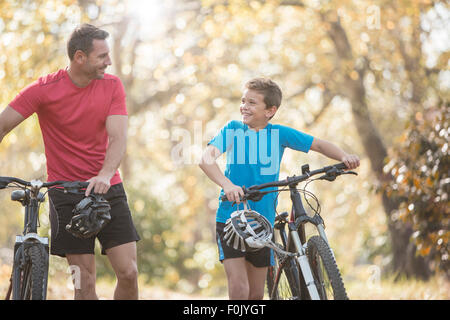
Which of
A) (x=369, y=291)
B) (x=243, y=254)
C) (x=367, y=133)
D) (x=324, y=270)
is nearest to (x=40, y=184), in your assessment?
(x=243, y=254)

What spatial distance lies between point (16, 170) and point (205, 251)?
590cm

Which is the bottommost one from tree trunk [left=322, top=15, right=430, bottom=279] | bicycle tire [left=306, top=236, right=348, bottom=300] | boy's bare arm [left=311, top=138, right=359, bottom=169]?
bicycle tire [left=306, top=236, right=348, bottom=300]

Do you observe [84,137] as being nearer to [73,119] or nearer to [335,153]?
[73,119]

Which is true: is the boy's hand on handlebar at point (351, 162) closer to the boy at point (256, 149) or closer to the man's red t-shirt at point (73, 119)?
the boy at point (256, 149)

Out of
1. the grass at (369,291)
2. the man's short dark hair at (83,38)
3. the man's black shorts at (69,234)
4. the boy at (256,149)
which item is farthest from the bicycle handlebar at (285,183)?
the grass at (369,291)

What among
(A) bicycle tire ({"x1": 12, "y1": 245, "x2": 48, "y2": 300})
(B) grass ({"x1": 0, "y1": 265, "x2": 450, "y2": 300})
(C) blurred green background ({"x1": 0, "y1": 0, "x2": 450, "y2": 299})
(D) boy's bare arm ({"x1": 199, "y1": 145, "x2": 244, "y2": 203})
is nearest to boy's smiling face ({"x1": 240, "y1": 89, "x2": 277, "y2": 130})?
(D) boy's bare arm ({"x1": 199, "y1": 145, "x2": 244, "y2": 203})

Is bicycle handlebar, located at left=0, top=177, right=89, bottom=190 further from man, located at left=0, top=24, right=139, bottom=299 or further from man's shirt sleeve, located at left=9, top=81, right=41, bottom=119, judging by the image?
man's shirt sleeve, located at left=9, top=81, right=41, bottom=119

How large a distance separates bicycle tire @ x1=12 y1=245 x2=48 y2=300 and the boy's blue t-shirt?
1278 mm

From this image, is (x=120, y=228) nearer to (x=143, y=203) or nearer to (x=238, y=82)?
(x=143, y=203)

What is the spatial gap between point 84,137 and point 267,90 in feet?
4.14

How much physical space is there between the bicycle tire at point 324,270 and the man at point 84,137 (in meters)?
1.21

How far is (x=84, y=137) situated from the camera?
4168mm

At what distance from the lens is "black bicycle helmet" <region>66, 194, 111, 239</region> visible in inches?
148

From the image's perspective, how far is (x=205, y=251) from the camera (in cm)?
1530
